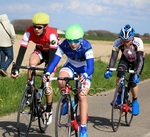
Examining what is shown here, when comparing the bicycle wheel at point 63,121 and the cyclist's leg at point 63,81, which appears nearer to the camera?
the bicycle wheel at point 63,121

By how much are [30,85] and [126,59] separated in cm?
254

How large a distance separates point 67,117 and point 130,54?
2.61m

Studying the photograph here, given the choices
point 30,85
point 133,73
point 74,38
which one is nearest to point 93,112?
point 133,73

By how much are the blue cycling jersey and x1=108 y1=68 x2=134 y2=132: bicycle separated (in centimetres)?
122

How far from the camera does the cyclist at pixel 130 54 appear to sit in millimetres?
Answer: 7340

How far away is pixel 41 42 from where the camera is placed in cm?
690

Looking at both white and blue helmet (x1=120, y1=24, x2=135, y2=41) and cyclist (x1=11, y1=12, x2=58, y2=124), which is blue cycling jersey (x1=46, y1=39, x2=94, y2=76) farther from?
white and blue helmet (x1=120, y1=24, x2=135, y2=41)

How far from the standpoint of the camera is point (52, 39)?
6.75m

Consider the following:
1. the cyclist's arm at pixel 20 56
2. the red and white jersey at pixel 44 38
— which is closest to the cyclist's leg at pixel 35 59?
the red and white jersey at pixel 44 38

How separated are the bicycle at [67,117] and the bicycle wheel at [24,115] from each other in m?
0.75

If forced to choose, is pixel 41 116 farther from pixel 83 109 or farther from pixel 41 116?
pixel 83 109

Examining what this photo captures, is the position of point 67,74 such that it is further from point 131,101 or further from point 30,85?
point 131,101

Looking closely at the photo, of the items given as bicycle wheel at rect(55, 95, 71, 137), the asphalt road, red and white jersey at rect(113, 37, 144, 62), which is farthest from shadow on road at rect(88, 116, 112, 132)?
bicycle wheel at rect(55, 95, 71, 137)

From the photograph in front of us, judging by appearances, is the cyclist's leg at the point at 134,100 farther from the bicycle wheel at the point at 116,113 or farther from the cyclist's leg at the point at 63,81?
the cyclist's leg at the point at 63,81
